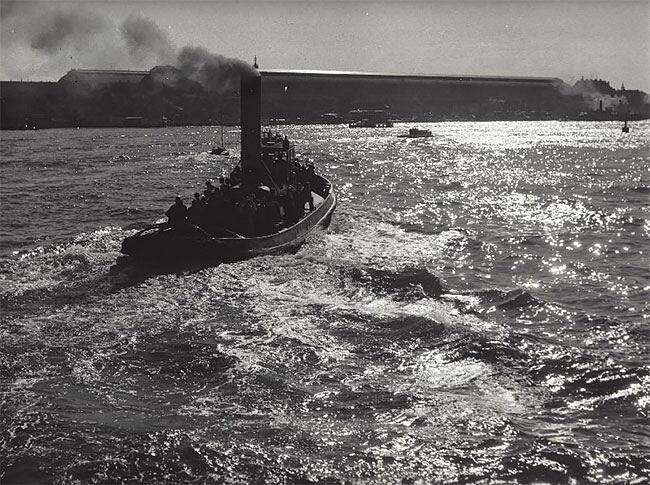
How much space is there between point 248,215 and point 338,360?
9884 millimetres

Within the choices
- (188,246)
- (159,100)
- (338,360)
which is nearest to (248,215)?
(188,246)

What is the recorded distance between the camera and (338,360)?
46.8 ft

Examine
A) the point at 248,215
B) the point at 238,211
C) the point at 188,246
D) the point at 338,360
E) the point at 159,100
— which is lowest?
the point at 338,360

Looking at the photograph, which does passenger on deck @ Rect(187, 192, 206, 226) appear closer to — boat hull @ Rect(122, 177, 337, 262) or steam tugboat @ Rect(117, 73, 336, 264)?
steam tugboat @ Rect(117, 73, 336, 264)

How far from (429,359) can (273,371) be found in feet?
10.3

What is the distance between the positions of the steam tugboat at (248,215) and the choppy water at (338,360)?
0.72 metres

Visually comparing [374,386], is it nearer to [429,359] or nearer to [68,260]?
[429,359]

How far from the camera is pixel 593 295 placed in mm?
19609

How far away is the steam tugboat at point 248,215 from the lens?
69.2 ft

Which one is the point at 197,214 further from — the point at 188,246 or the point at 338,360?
the point at 338,360

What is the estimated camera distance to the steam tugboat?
21.1 meters

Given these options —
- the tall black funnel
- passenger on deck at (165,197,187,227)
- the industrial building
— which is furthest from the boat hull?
the industrial building

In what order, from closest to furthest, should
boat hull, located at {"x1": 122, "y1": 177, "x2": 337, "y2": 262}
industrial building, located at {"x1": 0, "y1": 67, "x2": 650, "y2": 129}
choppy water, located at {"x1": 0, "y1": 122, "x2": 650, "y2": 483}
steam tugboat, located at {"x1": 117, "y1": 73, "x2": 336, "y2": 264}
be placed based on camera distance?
choppy water, located at {"x1": 0, "y1": 122, "x2": 650, "y2": 483} < boat hull, located at {"x1": 122, "y1": 177, "x2": 337, "y2": 262} < steam tugboat, located at {"x1": 117, "y1": 73, "x2": 336, "y2": 264} < industrial building, located at {"x1": 0, "y1": 67, "x2": 650, "y2": 129}

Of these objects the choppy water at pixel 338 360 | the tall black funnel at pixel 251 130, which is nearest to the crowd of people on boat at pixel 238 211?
the choppy water at pixel 338 360
